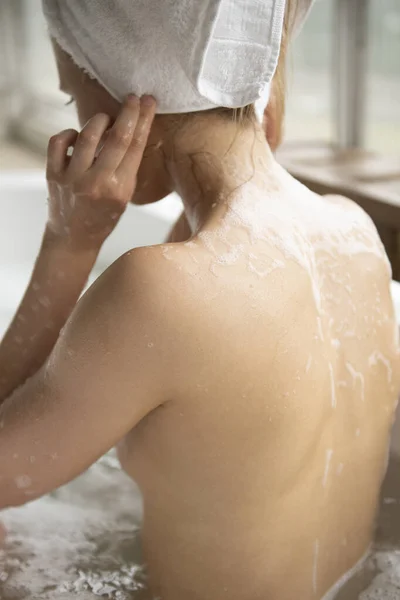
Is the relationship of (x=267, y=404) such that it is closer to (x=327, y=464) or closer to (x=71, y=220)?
(x=327, y=464)

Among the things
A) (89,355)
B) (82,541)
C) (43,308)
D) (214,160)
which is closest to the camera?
(89,355)

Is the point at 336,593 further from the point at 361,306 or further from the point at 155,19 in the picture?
the point at 155,19

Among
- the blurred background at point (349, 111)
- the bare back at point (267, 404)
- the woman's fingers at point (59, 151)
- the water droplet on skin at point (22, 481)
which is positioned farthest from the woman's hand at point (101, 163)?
the blurred background at point (349, 111)

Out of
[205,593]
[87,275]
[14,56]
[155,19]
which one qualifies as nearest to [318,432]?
[205,593]

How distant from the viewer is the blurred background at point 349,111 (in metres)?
2.05

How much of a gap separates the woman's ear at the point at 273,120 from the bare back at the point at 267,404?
0.14m

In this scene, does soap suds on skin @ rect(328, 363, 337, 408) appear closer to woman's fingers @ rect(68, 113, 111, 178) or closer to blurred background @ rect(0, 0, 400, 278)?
woman's fingers @ rect(68, 113, 111, 178)

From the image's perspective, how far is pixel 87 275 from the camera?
101 centimetres

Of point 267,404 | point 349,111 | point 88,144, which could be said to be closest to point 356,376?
point 267,404

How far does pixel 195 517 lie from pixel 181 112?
1.44 feet

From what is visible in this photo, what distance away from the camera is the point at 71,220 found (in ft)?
3.06

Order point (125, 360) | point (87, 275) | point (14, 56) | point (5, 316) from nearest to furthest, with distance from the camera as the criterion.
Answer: point (125, 360), point (87, 275), point (5, 316), point (14, 56)

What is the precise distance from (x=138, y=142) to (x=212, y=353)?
0.25 m

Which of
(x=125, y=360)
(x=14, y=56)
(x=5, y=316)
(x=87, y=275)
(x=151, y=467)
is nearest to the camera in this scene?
(x=125, y=360)
